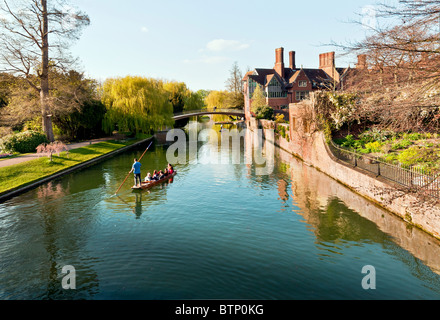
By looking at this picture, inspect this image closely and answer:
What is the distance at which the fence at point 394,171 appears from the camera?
1044 centimetres

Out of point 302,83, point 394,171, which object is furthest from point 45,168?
point 302,83

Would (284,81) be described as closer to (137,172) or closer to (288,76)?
(288,76)

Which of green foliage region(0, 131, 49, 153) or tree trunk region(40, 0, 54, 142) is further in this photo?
tree trunk region(40, 0, 54, 142)

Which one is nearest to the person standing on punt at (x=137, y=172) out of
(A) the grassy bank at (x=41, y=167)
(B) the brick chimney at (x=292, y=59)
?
(A) the grassy bank at (x=41, y=167)

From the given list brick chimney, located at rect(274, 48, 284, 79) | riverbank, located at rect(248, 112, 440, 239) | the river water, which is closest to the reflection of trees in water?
the river water

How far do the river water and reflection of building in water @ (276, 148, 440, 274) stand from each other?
0.05 meters

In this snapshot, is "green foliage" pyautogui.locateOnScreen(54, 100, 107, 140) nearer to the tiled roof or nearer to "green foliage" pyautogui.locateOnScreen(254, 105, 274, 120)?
"green foliage" pyautogui.locateOnScreen(254, 105, 274, 120)

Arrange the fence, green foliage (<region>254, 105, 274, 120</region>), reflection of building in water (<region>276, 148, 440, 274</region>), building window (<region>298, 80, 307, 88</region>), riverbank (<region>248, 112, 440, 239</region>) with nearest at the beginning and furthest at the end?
the fence < reflection of building in water (<region>276, 148, 440, 274</region>) < riverbank (<region>248, 112, 440, 239</region>) < green foliage (<region>254, 105, 274, 120</region>) < building window (<region>298, 80, 307, 88</region>)

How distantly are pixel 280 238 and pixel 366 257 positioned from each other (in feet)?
9.87

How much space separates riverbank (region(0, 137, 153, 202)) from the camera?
19.6 m

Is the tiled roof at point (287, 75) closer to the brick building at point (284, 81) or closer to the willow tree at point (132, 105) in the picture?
the brick building at point (284, 81)

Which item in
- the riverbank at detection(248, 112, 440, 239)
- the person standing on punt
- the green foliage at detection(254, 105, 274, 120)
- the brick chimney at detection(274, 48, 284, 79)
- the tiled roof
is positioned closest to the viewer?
the riverbank at detection(248, 112, 440, 239)

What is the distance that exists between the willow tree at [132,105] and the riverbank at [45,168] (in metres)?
8.36

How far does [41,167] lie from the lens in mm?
24375
